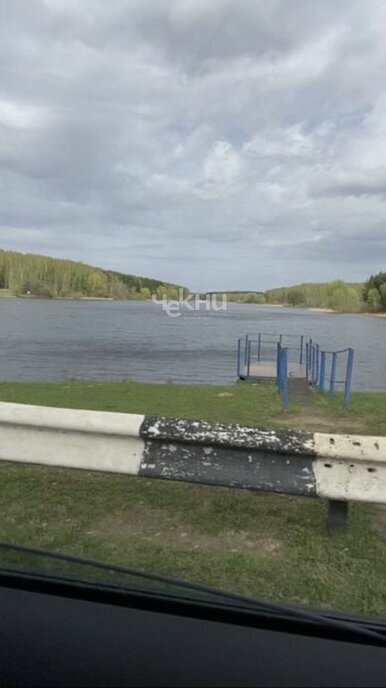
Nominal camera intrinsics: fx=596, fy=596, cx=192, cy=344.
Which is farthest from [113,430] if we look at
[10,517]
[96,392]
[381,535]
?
[96,392]

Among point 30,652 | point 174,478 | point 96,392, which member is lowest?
point 96,392

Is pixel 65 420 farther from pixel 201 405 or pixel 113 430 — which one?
pixel 201 405

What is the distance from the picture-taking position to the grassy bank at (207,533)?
312cm

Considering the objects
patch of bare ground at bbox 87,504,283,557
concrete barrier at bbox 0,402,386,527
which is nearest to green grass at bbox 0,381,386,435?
patch of bare ground at bbox 87,504,283,557

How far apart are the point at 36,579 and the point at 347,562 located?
2.19 meters

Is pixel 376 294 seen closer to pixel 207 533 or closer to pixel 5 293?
pixel 5 293

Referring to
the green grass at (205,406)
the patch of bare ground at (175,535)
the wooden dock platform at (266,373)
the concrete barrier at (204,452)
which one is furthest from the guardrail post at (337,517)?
the wooden dock platform at (266,373)

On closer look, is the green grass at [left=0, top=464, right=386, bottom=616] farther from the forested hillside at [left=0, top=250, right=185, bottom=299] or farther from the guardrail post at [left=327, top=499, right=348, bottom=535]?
the forested hillside at [left=0, top=250, right=185, bottom=299]

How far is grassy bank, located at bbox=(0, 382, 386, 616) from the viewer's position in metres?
3.12

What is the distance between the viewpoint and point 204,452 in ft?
12.0

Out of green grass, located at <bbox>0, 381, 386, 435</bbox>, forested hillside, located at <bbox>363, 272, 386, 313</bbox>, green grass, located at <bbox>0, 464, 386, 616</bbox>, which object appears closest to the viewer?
green grass, located at <bbox>0, 464, 386, 616</bbox>

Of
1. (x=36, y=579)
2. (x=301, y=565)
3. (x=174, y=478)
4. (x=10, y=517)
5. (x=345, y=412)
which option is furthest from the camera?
(x=345, y=412)

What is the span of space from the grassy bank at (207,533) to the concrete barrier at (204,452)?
342 mm

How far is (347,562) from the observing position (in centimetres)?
336
